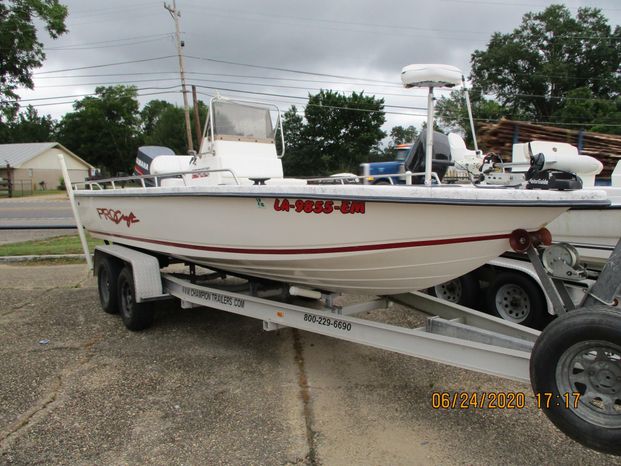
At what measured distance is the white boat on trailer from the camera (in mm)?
2363

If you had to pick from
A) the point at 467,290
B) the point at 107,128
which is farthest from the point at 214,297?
the point at 107,128

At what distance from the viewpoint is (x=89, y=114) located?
202ft

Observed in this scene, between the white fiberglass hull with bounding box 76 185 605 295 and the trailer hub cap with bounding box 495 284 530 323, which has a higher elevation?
the white fiberglass hull with bounding box 76 185 605 295

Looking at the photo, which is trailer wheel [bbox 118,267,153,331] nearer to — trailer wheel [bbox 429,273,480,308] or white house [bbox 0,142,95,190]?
trailer wheel [bbox 429,273,480,308]

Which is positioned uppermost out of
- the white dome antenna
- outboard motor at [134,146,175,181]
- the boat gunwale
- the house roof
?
the house roof

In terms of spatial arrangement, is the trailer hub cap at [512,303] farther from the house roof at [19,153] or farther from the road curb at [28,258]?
the house roof at [19,153]

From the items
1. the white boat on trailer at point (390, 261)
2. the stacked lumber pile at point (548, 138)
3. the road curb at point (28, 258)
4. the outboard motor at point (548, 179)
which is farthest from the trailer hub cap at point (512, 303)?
the road curb at point (28, 258)

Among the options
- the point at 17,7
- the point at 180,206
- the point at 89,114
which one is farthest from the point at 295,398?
the point at 89,114

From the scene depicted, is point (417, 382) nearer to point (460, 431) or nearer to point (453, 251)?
point (460, 431)

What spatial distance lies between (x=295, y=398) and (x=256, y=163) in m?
2.82

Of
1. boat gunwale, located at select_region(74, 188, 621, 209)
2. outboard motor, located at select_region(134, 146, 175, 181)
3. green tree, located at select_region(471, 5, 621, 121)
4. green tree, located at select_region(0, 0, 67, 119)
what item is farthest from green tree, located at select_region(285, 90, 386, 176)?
boat gunwale, located at select_region(74, 188, 621, 209)

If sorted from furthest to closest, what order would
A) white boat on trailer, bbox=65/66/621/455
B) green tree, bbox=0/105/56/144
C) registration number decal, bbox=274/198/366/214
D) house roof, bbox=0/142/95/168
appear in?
green tree, bbox=0/105/56/144, house roof, bbox=0/142/95/168, registration number decal, bbox=274/198/366/214, white boat on trailer, bbox=65/66/621/455

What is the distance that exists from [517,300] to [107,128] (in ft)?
216

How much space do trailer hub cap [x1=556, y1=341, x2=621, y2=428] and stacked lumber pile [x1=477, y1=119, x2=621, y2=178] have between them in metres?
7.13
